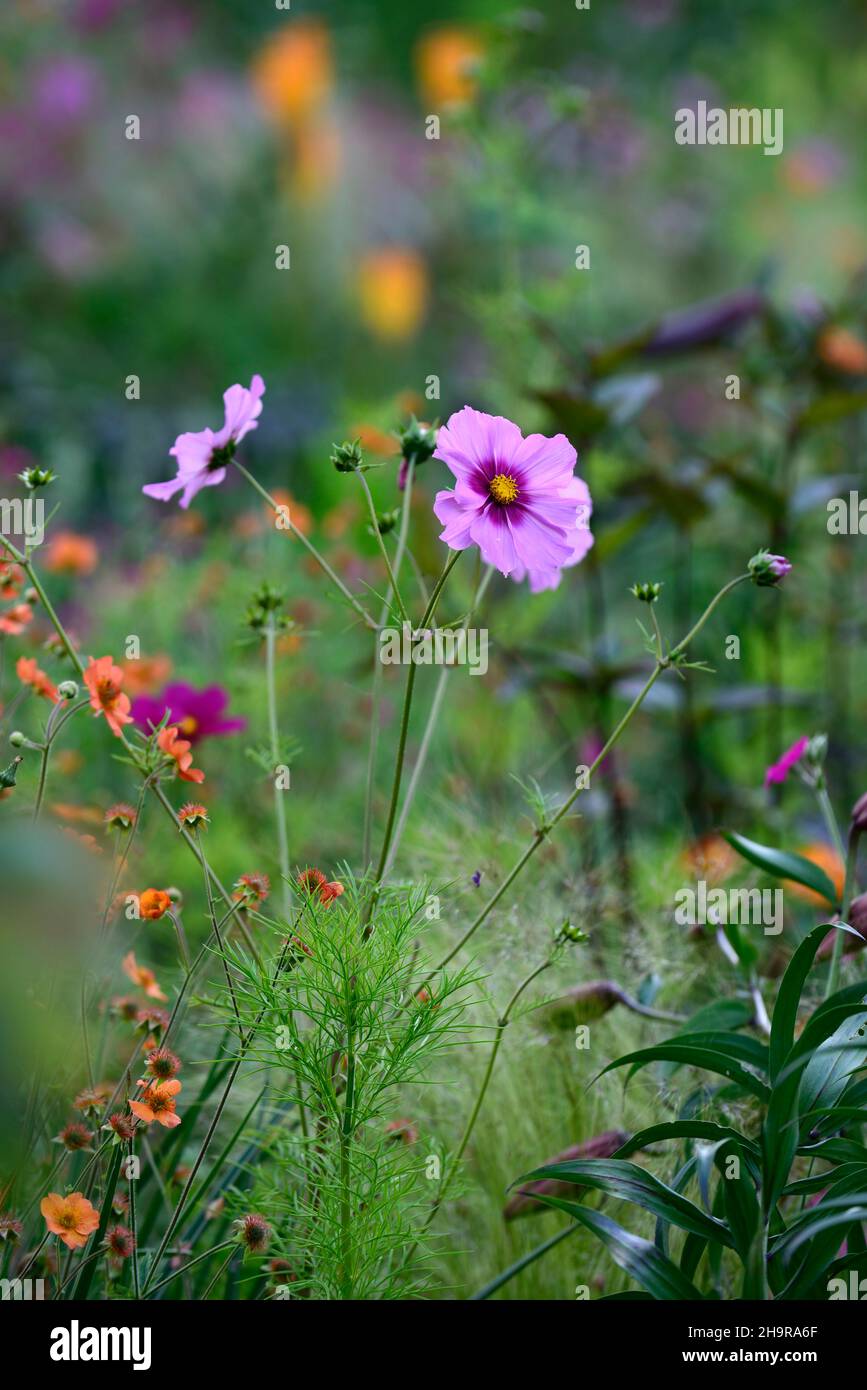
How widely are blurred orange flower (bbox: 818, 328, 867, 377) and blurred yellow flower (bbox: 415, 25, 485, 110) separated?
174 centimetres

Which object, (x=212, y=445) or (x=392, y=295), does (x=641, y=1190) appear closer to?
(x=212, y=445)

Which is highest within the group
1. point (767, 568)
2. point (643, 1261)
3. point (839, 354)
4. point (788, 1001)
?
point (839, 354)

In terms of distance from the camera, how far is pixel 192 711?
961 mm

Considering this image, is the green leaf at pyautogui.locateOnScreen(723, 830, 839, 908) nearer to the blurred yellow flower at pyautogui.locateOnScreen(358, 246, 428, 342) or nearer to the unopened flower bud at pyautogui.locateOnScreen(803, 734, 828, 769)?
the unopened flower bud at pyautogui.locateOnScreen(803, 734, 828, 769)

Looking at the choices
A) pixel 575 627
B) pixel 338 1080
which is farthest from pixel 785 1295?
pixel 575 627

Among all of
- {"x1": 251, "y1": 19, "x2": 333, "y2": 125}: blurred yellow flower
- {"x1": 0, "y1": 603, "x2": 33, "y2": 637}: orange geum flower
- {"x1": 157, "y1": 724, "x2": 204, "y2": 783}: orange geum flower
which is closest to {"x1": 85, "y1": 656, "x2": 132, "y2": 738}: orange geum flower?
{"x1": 157, "y1": 724, "x2": 204, "y2": 783}: orange geum flower

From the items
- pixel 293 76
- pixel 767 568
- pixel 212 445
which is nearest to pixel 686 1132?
pixel 767 568

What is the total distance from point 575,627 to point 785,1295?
1451 mm

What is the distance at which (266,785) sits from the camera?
1.46m

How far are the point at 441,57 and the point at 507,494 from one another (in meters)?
2.99

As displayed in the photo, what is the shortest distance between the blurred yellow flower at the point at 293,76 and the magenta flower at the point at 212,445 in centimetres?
301

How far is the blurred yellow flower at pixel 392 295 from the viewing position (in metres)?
3.29

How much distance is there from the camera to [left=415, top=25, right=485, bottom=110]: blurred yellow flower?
3.19 metres
